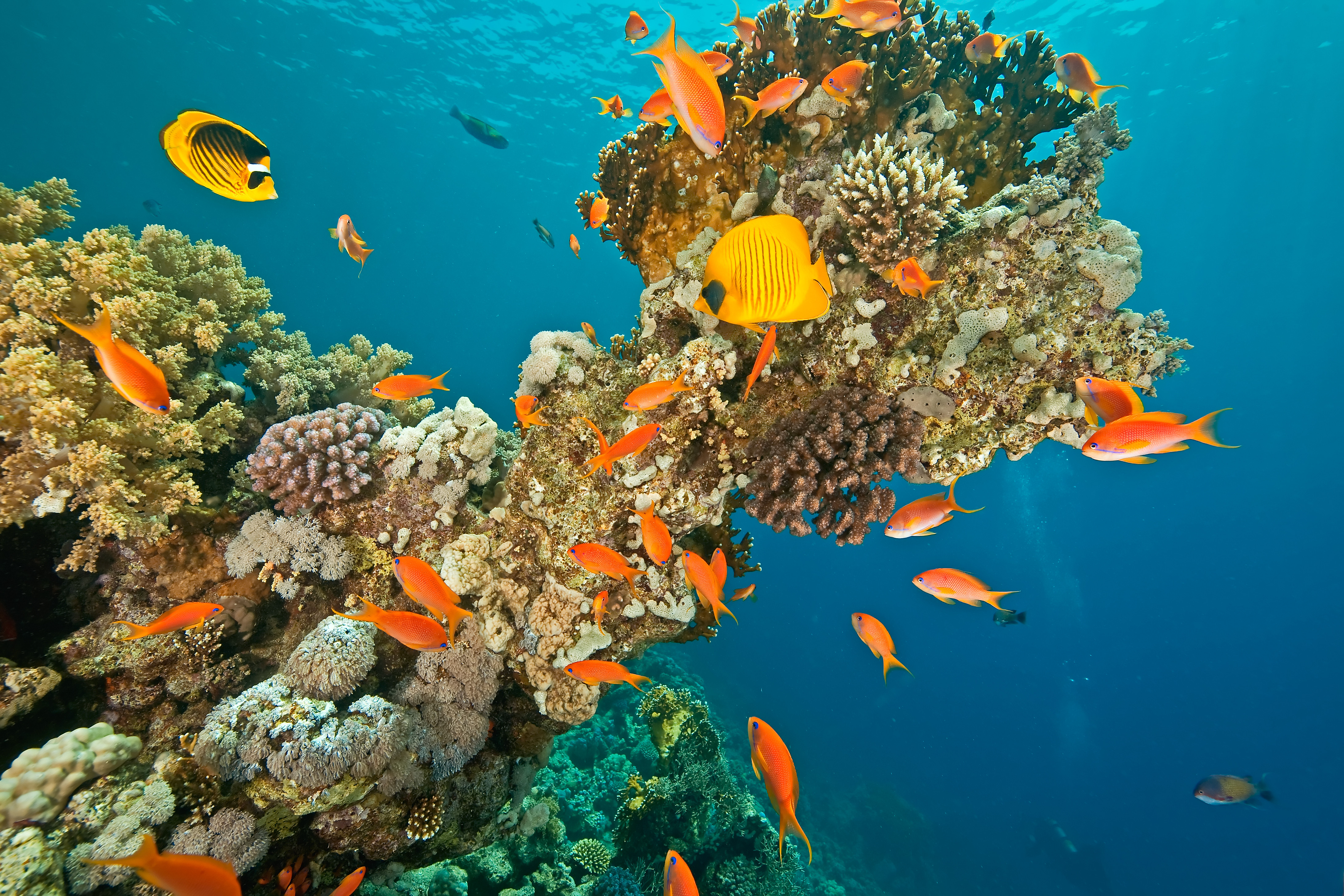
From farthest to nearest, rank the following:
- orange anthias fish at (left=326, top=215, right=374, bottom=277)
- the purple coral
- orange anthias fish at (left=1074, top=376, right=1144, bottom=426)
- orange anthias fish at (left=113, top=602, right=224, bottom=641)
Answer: orange anthias fish at (left=326, top=215, right=374, bottom=277)
the purple coral
orange anthias fish at (left=113, top=602, right=224, bottom=641)
orange anthias fish at (left=1074, top=376, right=1144, bottom=426)

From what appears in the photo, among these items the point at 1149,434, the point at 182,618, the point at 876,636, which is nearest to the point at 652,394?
the point at 876,636

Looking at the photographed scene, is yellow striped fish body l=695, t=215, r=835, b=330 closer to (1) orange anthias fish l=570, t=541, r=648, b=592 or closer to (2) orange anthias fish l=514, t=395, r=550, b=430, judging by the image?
(1) orange anthias fish l=570, t=541, r=648, b=592

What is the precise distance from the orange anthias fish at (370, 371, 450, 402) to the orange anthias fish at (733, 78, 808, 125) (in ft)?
10.3

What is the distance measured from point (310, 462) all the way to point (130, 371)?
1.81 m

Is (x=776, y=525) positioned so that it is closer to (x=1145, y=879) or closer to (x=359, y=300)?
(x=1145, y=879)

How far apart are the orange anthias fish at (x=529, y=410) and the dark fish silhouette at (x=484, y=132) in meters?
7.41

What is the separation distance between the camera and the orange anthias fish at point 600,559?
324 cm

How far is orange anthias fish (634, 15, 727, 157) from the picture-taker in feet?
7.19

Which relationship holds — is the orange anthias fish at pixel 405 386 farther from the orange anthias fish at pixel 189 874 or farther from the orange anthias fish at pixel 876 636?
the orange anthias fish at pixel 876 636

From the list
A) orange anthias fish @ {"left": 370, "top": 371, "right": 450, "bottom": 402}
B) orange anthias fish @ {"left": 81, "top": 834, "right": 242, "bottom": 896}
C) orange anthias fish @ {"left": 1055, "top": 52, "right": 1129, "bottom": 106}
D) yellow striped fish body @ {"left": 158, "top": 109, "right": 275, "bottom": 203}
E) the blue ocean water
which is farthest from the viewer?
the blue ocean water

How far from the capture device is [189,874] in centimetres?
214

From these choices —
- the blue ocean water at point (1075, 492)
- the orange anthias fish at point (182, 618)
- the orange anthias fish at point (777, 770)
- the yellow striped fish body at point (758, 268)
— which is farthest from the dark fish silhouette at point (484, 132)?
the blue ocean water at point (1075, 492)

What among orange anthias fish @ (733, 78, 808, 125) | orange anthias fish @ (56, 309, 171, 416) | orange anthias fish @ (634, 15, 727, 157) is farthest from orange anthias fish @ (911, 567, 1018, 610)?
orange anthias fish @ (56, 309, 171, 416)

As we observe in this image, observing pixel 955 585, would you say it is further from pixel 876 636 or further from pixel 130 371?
pixel 130 371
